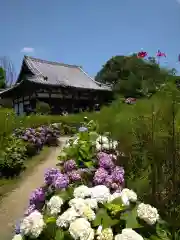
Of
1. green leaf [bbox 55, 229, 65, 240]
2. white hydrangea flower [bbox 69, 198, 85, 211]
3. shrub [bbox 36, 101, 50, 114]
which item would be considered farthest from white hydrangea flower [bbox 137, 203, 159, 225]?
shrub [bbox 36, 101, 50, 114]

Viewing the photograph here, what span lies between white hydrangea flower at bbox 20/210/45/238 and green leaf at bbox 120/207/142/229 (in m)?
0.43

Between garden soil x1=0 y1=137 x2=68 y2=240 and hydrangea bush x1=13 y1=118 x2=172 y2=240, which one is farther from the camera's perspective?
garden soil x1=0 y1=137 x2=68 y2=240

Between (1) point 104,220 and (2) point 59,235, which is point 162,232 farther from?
(2) point 59,235

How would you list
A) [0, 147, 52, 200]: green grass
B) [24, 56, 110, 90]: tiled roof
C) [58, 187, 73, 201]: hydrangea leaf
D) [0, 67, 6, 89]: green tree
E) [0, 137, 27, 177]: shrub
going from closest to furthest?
[58, 187, 73, 201]: hydrangea leaf < [0, 147, 52, 200]: green grass < [0, 137, 27, 177]: shrub < [24, 56, 110, 90]: tiled roof < [0, 67, 6, 89]: green tree

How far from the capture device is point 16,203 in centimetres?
432

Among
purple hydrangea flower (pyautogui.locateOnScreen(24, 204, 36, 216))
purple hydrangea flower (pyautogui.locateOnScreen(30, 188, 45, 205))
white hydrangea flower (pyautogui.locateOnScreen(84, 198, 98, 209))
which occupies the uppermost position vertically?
white hydrangea flower (pyautogui.locateOnScreen(84, 198, 98, 209))

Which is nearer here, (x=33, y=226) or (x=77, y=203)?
(x=33, y=226)

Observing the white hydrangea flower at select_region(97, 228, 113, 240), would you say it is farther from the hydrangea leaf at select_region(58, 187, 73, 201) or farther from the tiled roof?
the tiled roof

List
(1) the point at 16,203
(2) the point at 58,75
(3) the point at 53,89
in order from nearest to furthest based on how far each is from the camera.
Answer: (1) the point at 16,203, (3) the point at 53,89, (2) the point at 58,75

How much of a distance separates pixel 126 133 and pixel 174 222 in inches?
28.7

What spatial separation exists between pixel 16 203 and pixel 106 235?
117 inches

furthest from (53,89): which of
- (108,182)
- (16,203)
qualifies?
(108,182)

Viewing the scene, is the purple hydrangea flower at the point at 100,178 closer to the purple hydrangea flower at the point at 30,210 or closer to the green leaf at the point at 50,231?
the purple hydrangea flower at the point at 30,210

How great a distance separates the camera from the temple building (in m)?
20.7
